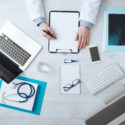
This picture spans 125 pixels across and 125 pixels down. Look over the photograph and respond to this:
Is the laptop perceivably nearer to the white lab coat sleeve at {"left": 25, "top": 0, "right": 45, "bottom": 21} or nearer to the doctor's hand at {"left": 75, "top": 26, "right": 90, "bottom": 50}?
the white lab coat sleeve at {"left": 25, "top": 0, "right": 45, "bottom": 21}

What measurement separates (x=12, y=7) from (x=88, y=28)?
1.51 feet

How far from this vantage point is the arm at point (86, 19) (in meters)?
1.03

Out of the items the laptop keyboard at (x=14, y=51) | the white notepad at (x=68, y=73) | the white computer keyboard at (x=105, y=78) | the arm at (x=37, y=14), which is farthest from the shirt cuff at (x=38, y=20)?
the white computer keyboard at (x=105, y=78)

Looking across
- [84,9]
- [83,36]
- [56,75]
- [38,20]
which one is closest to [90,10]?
[84,9]

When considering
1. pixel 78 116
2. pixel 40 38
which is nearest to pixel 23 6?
pixel 40 38

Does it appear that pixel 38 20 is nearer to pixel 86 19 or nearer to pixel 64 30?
pixel 64 30

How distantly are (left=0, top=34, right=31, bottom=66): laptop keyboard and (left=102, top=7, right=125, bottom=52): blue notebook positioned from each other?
458 mm

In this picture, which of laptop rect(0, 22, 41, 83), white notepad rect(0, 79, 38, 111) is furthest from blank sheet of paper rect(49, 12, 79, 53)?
white notepad rect(0, 79, 38, 111)

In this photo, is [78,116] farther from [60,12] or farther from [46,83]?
[60,12]

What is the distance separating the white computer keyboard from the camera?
103 cm

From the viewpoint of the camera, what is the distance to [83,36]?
3.39 ft

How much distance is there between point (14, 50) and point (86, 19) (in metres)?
0.44

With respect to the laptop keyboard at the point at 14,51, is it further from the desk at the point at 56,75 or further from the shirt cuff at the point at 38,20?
the shirt cuff at the point at 38,20

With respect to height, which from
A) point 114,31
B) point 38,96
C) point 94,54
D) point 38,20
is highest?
point 38,20
